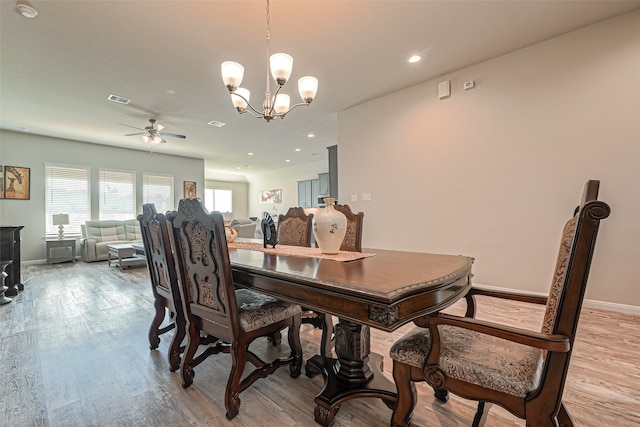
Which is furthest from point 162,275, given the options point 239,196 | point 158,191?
point 239,196

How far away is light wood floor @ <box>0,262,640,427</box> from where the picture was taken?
1.33 m

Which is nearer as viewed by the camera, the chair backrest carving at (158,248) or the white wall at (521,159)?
the chair backrest carving at (158,248)

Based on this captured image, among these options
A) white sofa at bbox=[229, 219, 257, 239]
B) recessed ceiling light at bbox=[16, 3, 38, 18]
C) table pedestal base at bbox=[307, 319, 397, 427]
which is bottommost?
table pedestal base at bbox=[307, 319, 397, 427]

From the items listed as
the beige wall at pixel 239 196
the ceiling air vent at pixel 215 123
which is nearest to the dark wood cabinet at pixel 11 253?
the ceiling air vent at pixel 215 123

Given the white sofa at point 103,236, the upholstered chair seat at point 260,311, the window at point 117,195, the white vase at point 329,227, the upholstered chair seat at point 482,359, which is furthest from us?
the window at point 117,195

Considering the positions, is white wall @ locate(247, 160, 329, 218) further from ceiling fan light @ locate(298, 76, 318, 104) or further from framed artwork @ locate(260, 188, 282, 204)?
ceiling fan light @ locate(298, 76, 318, 104)

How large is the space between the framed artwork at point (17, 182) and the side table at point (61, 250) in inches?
41.7

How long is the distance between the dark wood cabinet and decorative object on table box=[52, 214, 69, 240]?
7.60 feet

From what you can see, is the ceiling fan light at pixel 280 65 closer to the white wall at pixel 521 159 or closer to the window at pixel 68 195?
the white wall at pixel 521 159

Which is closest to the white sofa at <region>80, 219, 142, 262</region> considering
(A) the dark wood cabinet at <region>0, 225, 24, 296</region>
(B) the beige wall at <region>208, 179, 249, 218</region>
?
(A) the dark wood cabinet at <region>0, 225, 24, 296</region>

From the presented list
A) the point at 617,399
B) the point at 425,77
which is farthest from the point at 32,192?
the point at 617,399

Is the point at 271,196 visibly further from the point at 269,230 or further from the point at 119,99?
the point at 269,230

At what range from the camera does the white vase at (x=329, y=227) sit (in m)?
1.67

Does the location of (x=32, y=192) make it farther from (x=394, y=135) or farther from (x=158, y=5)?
(x=394, y=135)
